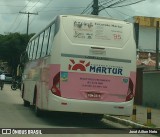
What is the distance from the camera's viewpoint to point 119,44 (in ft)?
49.0

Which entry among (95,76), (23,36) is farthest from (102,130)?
(23,36)

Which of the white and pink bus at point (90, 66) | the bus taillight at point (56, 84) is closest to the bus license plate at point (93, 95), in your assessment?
the white and pink bus at point (90, 66)

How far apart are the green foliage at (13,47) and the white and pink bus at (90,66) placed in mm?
62573

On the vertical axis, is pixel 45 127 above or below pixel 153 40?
below

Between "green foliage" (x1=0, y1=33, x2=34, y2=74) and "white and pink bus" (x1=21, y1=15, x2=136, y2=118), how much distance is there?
62573 mm

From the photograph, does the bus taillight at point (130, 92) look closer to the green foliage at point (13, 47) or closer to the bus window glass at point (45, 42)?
the bus window glass at point (45, 42)

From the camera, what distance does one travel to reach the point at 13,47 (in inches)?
3076

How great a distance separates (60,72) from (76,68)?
524 mm

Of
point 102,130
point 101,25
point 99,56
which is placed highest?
point 101,25

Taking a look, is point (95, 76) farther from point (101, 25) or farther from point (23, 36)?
point (23, 36)

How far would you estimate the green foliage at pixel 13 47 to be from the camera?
254 ft

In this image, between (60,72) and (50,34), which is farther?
(50,34)

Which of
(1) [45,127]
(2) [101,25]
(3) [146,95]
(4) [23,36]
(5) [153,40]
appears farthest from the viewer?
(4) [23,36]

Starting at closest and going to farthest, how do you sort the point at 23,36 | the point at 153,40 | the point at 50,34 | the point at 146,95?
1. the point at 50,34
2. the point at 146,95
3. the point at 153,40
4. the point at 23,36
